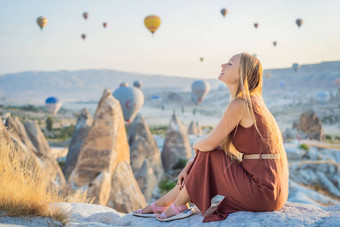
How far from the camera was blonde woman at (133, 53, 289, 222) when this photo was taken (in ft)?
6.59

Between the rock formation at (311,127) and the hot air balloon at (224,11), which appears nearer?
the rock formation at (311,127)

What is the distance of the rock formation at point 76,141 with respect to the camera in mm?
8141

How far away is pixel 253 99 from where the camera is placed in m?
2.04

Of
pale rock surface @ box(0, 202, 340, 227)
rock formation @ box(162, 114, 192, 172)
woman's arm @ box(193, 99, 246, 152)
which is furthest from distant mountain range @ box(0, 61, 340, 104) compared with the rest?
woman's arm @ box(193, 99, 246, 152)

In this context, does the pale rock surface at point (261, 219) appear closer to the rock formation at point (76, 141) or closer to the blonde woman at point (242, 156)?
the blonde woman at point (242, 156)

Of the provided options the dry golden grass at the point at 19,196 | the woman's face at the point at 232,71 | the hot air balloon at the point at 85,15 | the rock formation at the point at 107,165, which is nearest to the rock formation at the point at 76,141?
the rock formation at the point at 107,165

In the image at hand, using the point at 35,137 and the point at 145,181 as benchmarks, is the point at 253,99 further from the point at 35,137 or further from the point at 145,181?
the point at 35,137

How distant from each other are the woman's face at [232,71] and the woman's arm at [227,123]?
0.14 metres

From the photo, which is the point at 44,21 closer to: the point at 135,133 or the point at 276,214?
the point at 135,133

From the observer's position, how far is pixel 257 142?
2.02 meters

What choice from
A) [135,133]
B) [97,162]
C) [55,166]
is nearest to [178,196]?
[97,162]

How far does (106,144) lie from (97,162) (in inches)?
10.8

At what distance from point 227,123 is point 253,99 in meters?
0.20

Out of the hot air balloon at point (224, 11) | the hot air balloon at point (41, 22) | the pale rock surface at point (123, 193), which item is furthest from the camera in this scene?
the hot air balloon at point (224, 11)
